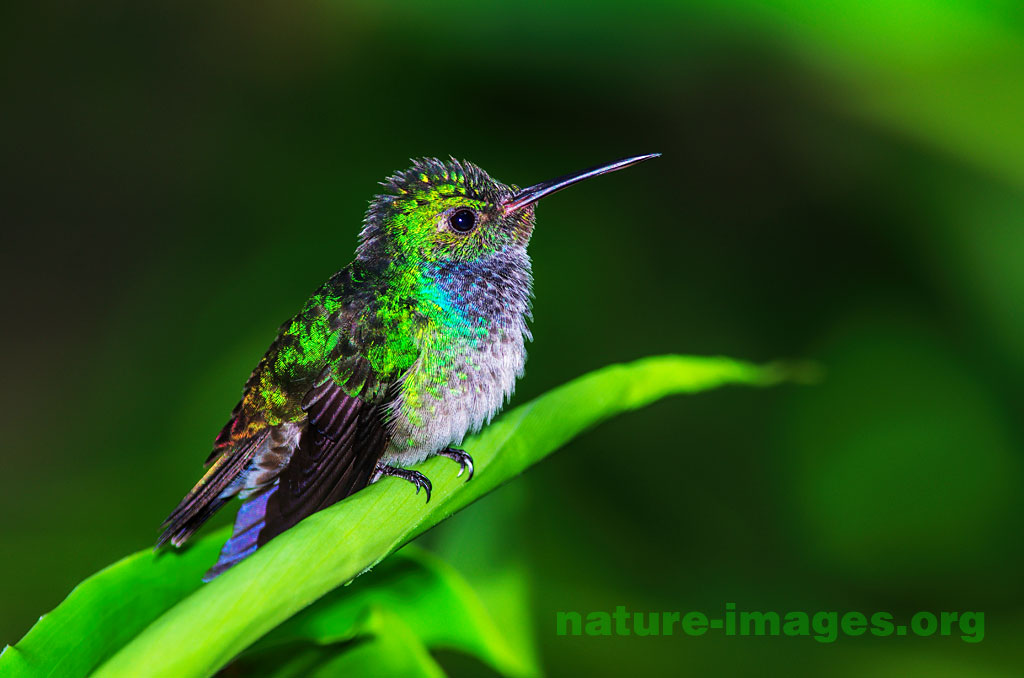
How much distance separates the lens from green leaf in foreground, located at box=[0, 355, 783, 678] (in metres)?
0.73

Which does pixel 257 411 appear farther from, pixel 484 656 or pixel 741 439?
pixel 741 439

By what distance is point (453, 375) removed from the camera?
3.85 feet

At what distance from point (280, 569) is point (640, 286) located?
2.22 meters

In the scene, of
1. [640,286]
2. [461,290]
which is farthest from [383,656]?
[640,286]

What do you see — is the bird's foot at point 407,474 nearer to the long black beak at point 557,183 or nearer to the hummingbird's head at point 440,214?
the hummingbird's head at point 440,214

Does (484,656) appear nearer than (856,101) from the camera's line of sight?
Yes

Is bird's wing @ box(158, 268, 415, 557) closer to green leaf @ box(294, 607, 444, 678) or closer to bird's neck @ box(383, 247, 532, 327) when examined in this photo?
bird's neck @ box(383, 247, 532, 327)

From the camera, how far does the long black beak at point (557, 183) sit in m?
1.15

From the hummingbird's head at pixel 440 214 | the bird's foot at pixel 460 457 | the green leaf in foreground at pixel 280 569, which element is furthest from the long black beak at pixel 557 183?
the bird's foot at pixel 460 457

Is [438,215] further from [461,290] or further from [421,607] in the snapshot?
[421,607]

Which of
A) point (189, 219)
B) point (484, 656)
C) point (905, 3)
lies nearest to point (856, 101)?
point (905, 3)

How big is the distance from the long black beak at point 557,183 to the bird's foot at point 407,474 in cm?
45

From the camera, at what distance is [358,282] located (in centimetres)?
116

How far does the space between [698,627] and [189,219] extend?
7.53ft
